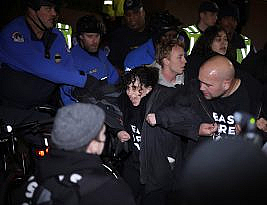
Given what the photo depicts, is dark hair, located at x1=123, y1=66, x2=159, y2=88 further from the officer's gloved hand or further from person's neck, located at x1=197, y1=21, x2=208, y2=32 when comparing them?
person's neck, located at x1=197, y1=21, x2=208, y2=32

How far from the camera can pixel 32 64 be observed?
3.72 metres

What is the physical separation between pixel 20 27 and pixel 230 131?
87.5 inches

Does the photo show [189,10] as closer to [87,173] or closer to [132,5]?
[132,5]

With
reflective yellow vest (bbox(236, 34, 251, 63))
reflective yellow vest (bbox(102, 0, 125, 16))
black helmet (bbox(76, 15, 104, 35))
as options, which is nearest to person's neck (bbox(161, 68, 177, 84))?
black helmet (bbox(76, 15, 104, 35))

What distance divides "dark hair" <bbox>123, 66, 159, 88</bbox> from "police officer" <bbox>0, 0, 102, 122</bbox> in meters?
0.39

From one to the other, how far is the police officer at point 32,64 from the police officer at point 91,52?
69 cm

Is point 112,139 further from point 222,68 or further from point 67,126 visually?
point 67,126

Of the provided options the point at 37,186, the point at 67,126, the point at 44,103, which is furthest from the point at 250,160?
the point at 44,103

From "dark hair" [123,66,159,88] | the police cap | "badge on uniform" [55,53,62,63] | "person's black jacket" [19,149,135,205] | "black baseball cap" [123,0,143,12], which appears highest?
"black baseball cap" [123,0,143,12]

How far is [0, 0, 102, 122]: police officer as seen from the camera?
12.3 feet

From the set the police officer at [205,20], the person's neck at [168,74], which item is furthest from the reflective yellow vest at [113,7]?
the person's neck at [168,74]

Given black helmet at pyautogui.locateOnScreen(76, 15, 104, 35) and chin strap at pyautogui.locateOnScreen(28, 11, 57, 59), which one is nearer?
chin strap at pyautogui.locateOnScreen(28, 11, 57, 59)

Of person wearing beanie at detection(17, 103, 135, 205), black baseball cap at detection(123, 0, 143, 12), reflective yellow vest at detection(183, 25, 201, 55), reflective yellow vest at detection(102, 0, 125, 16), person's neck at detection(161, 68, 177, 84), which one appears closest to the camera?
person wearing beanie at detection(17, 103, 135, 205)

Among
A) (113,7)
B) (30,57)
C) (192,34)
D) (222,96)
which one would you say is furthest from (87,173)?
(113,7)
